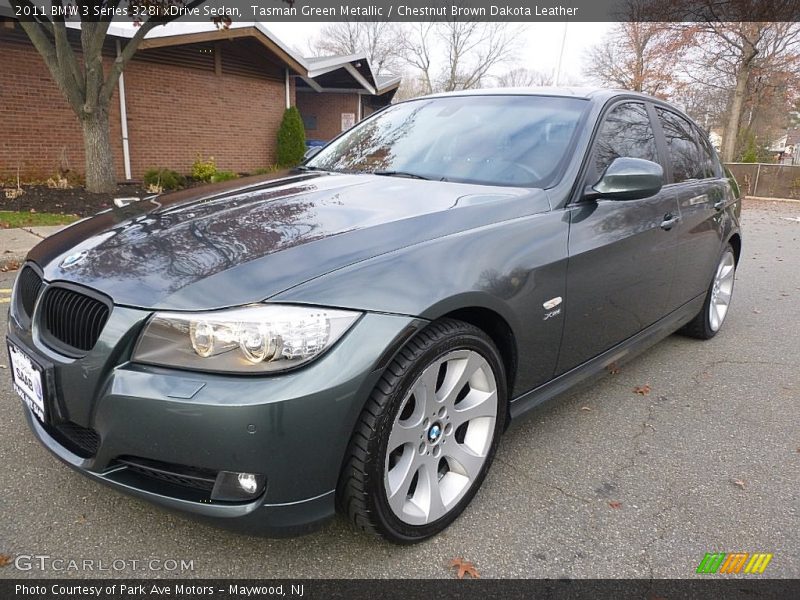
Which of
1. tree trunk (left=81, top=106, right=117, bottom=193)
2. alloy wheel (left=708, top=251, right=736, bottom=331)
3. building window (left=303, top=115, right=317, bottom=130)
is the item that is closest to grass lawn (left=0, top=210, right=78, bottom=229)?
tree trunk (left=81, top=106, right=117, bottom=193)

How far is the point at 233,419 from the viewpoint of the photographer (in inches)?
60.8

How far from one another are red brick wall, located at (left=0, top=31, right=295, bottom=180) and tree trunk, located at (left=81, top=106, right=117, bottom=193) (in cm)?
208

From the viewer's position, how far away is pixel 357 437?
1728 mm

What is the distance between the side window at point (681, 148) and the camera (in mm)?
3561

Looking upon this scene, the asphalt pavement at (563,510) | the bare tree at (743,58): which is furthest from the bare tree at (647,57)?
the asphalt pavement at (563,510)

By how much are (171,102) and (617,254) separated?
12938 millimetres

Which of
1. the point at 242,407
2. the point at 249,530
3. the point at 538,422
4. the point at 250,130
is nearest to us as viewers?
the point at 242,407

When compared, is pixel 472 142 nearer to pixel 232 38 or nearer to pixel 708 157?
pixel 708 157

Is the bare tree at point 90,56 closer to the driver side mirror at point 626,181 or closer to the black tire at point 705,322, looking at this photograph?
the black tire at point 705,322

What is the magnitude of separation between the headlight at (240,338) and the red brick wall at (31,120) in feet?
37.1

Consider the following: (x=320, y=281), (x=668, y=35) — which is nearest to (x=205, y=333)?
(x=320, y=281)

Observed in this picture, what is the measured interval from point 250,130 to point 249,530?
1503 centimetres

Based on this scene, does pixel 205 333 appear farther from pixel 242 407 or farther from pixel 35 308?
pixel 35 308

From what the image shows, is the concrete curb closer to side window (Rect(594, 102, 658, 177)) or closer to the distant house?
side window (Rect(594, 102, 658, 177))
